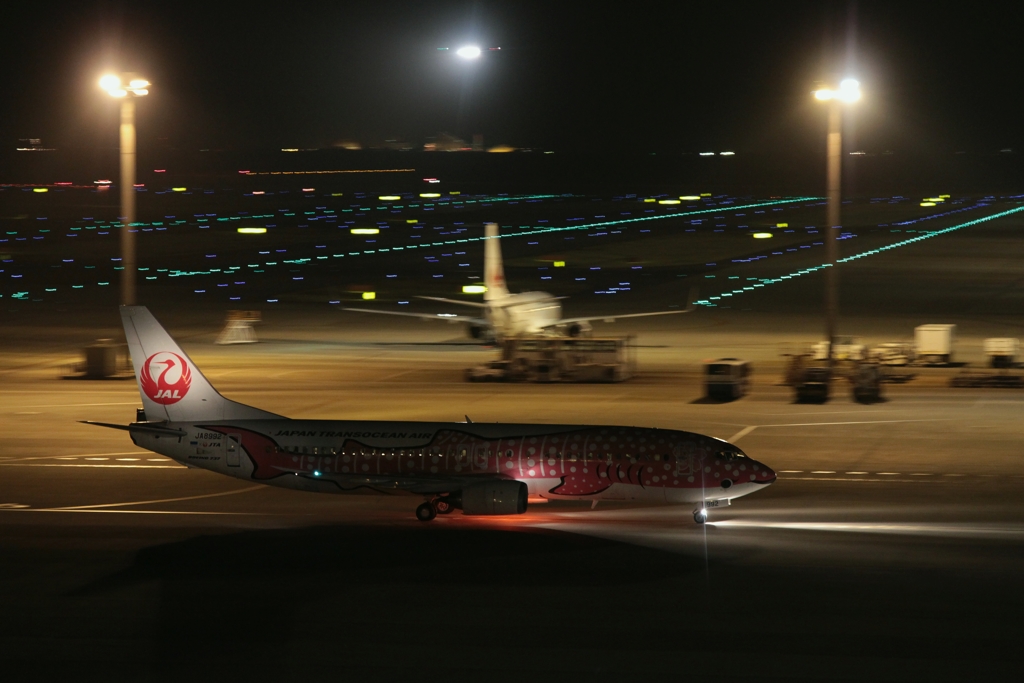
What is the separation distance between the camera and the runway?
2242 centimetres

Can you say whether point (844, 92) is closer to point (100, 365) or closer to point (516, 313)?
point (516, 313)

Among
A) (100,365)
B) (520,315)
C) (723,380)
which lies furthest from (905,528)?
(100,365)

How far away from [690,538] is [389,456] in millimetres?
8269

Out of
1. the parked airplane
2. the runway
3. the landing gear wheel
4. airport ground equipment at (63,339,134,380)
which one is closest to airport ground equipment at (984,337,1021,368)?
the runway

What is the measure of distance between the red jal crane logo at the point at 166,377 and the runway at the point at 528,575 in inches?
137

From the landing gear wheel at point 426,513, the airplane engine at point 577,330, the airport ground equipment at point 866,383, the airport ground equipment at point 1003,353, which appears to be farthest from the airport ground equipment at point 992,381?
the landing gear wheel at point 426,513

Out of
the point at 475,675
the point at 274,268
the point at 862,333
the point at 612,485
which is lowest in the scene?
the point at 475,675

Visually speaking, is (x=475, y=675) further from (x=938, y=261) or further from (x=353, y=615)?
(x=938, y=261)

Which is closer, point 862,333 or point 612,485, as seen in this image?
point 612,485

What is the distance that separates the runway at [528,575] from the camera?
22.4 meters

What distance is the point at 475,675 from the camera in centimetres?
2150

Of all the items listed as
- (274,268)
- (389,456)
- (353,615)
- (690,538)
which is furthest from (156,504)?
(274,268)

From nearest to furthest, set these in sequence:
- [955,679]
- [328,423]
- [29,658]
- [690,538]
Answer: [955,679] < [29,658] < [690,538] < [328,423]

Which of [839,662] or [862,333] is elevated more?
[862,333]
